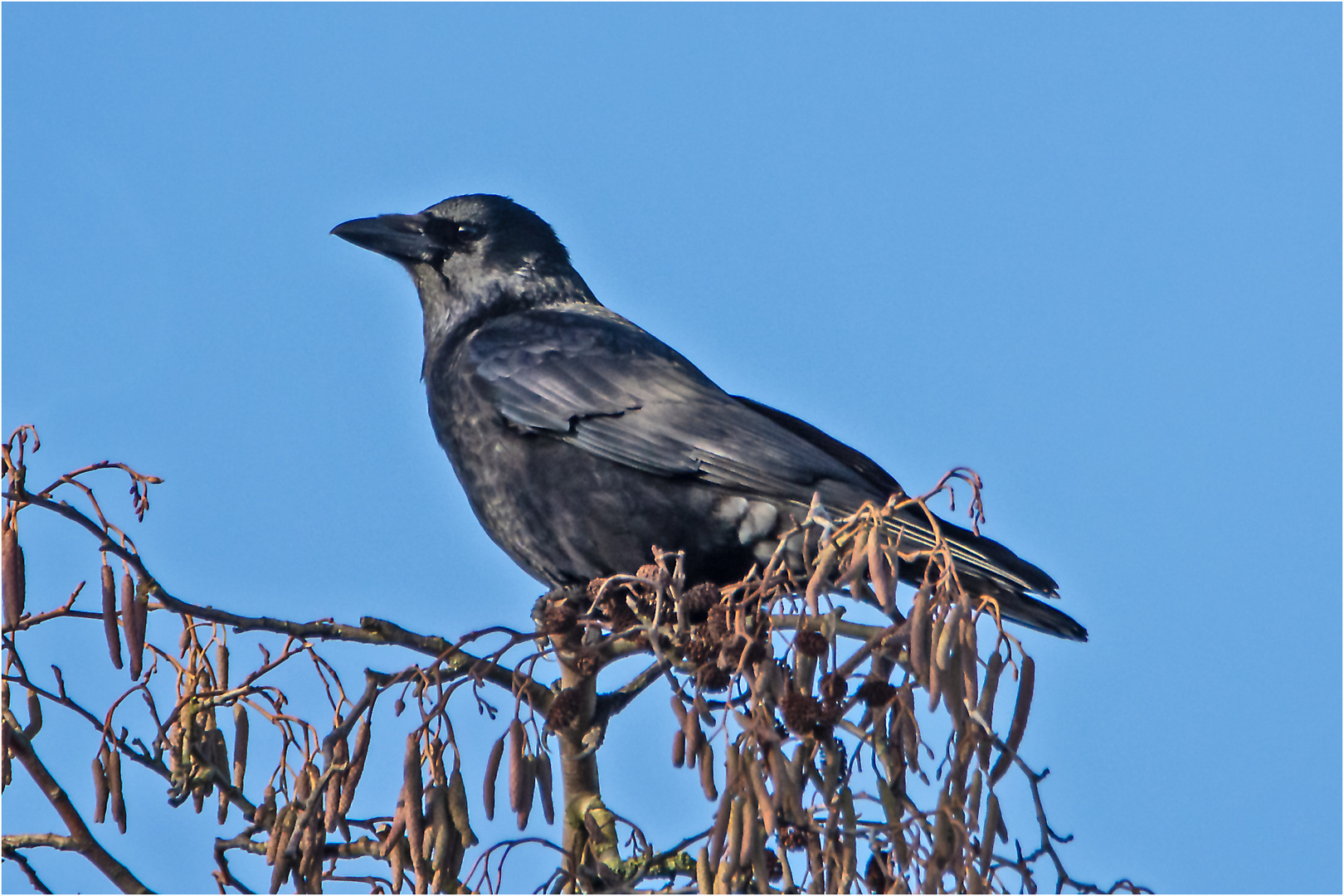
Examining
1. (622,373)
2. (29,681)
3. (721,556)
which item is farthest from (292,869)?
(622,373)

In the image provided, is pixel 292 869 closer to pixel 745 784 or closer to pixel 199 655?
pixel 199 655

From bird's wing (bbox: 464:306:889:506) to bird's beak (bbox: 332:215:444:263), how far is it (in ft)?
2.41

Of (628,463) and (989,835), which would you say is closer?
(989,835)

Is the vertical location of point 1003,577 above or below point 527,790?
above

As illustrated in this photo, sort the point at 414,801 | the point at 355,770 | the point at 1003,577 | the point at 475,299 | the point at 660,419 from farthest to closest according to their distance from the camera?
the point at 475,299 → the point at 660,419 → the point at 1003,577 → the point at 355,770 → the point at 414,801

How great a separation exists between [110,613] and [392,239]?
363 cm

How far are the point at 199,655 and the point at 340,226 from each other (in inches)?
131

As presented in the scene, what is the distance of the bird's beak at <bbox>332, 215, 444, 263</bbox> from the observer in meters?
6.61

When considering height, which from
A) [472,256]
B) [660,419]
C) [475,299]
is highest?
[472,256]

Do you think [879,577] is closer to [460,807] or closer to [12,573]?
[460,807]

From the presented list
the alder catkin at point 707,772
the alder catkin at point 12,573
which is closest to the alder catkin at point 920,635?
the alder catkin at point 707,772

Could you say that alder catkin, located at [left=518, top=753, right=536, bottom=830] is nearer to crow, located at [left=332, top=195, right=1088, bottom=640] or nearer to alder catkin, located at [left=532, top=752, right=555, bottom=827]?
alder catkin, located at [left=532, top=752, right=555, bottom=827]

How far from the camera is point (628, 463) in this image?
5188 mm

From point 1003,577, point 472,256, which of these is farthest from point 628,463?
point 472,256
